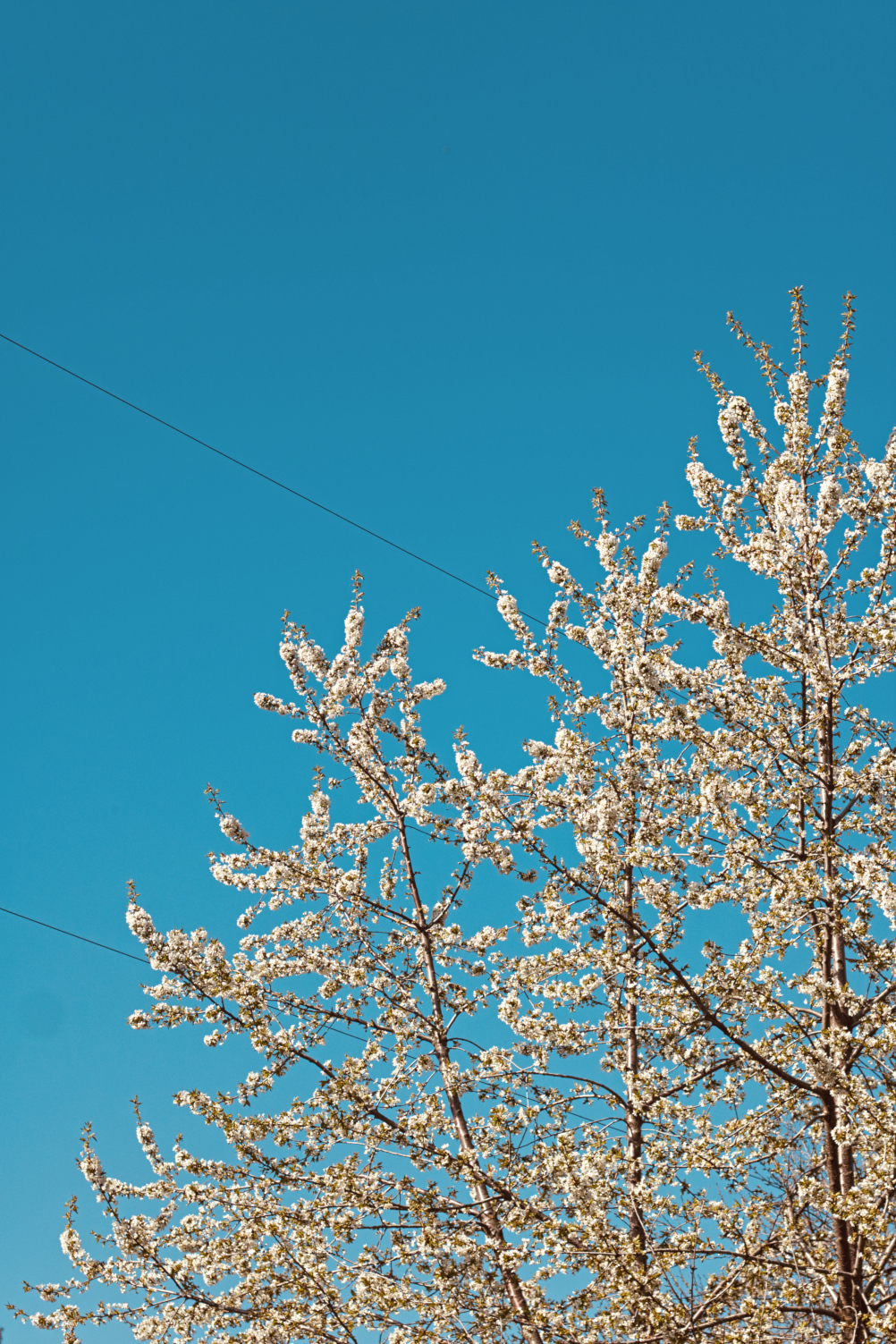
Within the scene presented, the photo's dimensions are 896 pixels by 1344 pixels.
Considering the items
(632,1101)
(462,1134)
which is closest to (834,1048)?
(632,1101)

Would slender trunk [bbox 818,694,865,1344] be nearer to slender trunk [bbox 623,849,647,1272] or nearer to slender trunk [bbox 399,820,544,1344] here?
slender trunk [bbox 623,849,647,1272]

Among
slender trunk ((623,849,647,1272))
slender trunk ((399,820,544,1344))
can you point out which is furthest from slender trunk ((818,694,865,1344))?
slender trunk ((399,820,544,1344))

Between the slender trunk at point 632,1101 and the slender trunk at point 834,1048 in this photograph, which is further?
the slender trunk at point 632,1101

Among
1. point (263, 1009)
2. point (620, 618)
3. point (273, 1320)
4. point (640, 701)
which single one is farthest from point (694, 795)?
point (273, 1320)

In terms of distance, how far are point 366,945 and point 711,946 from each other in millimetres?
2728

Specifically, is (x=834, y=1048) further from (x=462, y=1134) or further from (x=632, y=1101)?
(x=462, y=1134)

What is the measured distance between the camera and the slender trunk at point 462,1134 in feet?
19.6

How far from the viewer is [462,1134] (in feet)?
22.4

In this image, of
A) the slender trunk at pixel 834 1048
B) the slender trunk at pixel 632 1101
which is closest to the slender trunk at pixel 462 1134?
the slender trunk at pixel 632 1101

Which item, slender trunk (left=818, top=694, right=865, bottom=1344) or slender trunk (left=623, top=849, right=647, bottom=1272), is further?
slender trunk (left=623, top=849, right=647, bottom=1272)

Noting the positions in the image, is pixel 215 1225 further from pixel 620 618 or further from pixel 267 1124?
pixel 620 618

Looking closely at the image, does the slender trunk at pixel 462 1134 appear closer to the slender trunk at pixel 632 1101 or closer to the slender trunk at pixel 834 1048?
the slender trunk at pixel 632 1101

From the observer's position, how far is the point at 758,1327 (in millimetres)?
5391

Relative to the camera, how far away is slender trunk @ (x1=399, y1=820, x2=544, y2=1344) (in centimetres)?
597
